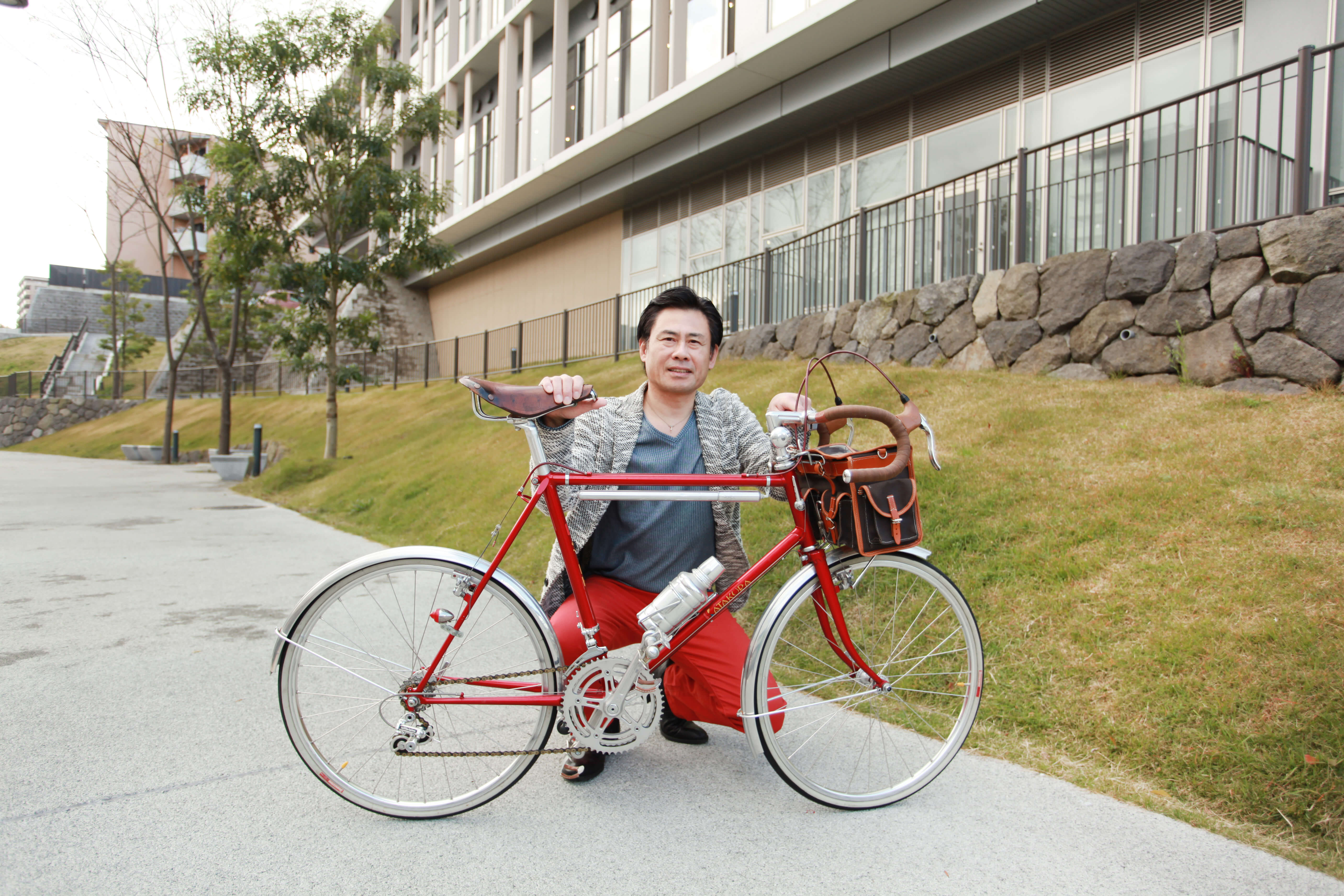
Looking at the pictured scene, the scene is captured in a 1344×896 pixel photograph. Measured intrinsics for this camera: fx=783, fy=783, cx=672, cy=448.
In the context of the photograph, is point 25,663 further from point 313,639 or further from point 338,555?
point 338,555

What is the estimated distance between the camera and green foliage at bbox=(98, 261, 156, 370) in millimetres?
29250

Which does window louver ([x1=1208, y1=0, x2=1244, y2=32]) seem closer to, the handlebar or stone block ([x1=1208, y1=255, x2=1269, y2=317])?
stone block ([x1=1208, y1=255, x2=1269, y2=317])

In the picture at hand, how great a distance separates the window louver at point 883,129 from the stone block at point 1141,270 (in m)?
6.99

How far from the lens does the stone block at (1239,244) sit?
5.89m

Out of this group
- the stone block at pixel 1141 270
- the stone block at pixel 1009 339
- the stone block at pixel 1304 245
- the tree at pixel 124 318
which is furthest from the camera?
the tree at pixel 124 318

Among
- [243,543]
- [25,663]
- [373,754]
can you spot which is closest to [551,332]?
[243,543]

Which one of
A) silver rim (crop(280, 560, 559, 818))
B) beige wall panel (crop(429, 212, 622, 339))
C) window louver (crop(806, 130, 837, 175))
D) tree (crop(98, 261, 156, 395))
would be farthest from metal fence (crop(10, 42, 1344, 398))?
tree (crop(98, 261, 156, 395))

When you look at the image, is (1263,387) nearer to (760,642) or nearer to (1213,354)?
(1213,354)

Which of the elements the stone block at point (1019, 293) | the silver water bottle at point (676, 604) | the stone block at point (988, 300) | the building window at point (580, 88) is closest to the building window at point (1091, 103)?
the stone block at point (988, 300)

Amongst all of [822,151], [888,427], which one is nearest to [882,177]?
[822,151]

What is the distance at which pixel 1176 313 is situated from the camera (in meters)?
→ 6.31

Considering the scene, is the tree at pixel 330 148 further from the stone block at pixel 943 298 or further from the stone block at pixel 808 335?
the stone block at pixel 943 298

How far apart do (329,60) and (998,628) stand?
1412 cm

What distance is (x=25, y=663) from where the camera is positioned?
370cm
